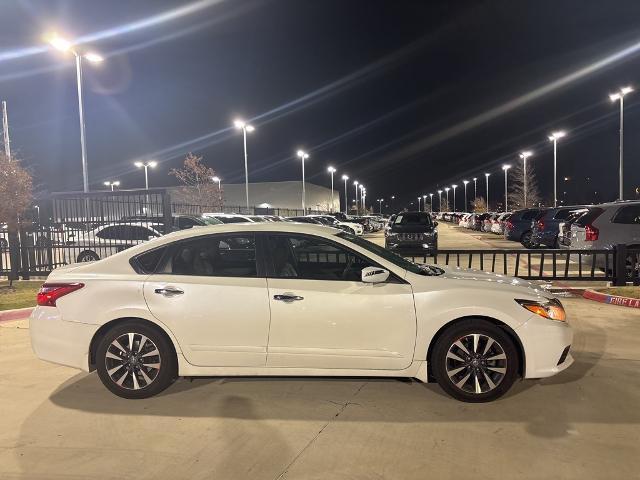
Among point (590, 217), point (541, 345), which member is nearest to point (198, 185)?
point (590, 217)

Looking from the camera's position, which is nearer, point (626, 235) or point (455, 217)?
point (626, 235)

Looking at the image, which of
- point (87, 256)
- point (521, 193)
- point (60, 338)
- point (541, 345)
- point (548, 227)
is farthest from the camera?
point (521, 193)

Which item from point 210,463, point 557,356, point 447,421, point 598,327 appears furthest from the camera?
point 598,327

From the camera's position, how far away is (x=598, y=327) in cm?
723

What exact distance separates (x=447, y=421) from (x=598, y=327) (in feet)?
13.9

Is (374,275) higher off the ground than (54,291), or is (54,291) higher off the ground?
(374,275)

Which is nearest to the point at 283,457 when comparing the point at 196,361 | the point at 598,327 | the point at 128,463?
the point at 128,463

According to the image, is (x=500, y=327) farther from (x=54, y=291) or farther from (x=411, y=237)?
(x=411, y=237)

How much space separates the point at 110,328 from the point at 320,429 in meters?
2.22

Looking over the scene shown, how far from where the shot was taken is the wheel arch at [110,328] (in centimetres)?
469

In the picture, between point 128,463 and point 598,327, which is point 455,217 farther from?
point 128,463

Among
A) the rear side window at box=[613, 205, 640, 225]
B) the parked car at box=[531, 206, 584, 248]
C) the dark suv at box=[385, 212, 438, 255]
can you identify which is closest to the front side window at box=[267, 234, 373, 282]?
the rear side window at box=[613, 205, 640, 225]

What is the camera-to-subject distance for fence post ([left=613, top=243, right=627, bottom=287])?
10148mm

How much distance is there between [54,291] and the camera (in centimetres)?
486
